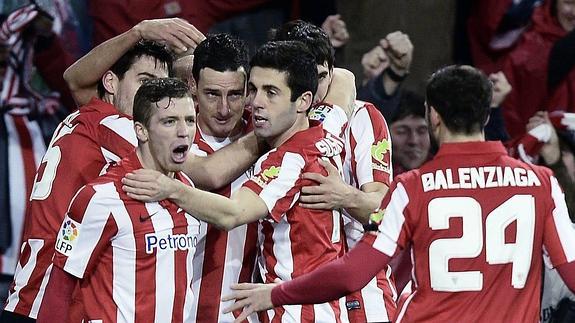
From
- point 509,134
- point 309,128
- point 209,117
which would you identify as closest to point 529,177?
point 309,128

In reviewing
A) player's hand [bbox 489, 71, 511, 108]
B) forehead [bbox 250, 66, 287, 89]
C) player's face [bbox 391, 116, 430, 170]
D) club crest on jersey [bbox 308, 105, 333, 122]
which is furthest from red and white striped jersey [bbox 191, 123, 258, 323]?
player's hand [bbox 489, 71, 511, 108]

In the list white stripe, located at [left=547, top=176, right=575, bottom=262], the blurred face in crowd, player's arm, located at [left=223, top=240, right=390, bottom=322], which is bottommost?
player's arm, located at [left=223, top=240, right=390, bottom=322]

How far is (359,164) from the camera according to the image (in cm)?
503

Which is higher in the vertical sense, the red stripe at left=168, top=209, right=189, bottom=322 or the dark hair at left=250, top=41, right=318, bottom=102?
the dark hair at left=250, top=41, right=318, bottom=102

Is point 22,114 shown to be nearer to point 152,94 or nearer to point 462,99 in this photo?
point 152,94

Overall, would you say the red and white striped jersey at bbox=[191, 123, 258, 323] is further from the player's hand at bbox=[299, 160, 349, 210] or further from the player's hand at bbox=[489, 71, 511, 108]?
the player's hand at bbox=[489, 71, 511, 108]

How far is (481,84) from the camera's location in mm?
4035

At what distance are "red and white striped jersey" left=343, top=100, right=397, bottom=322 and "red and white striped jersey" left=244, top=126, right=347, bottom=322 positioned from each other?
11.7 inches

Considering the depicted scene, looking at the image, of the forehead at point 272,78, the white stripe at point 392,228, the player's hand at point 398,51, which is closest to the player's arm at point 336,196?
the forehead at point 272,78

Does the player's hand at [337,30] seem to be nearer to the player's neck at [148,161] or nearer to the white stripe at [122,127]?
the white stripe at [122,127]

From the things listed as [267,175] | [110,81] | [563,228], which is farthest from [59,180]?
[563,228]

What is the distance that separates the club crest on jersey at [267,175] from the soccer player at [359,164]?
244 millimetres

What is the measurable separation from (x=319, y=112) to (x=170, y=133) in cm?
78

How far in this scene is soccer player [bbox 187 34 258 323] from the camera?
188 inches
